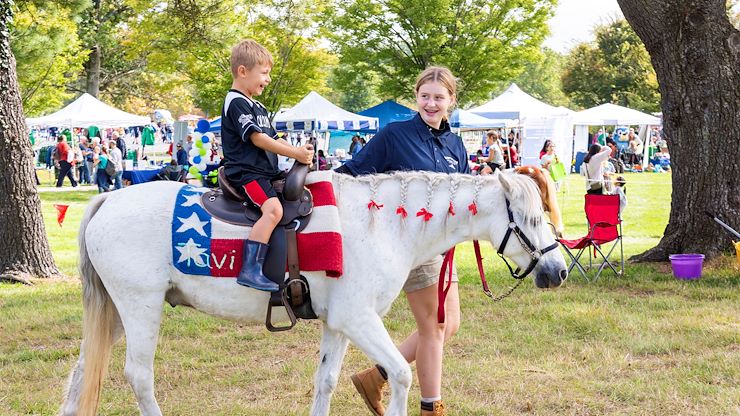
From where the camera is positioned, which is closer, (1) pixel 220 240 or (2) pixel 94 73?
(1) pixel 220 240

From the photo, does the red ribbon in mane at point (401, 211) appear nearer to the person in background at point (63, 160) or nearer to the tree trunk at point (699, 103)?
the tree trunk at point (699, 103)

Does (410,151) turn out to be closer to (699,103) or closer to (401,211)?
(401,211)

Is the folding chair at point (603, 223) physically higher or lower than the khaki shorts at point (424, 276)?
lower

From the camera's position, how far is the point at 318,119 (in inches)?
964

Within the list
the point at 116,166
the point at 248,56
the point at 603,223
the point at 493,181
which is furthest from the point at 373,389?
the point at 116,166

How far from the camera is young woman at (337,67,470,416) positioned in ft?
14.1

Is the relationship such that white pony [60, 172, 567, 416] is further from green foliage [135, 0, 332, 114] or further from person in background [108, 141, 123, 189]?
green foliage [135, 0, 332, 114]

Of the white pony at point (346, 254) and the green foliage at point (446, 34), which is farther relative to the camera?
the green foliage at point (446, 34)

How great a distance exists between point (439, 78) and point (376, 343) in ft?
5.05

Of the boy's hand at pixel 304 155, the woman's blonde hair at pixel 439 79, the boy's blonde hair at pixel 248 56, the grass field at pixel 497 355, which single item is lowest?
the grass field at pixel 497 355

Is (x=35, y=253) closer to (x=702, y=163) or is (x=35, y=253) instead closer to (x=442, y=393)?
(x=442, y=393)

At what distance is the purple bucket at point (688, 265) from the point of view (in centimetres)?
863

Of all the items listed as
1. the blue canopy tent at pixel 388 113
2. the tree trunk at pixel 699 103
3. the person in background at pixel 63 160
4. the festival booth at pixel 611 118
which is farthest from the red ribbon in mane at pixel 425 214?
the blue canopy tent at pixel 388 113

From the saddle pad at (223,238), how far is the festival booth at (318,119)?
20.5 m
